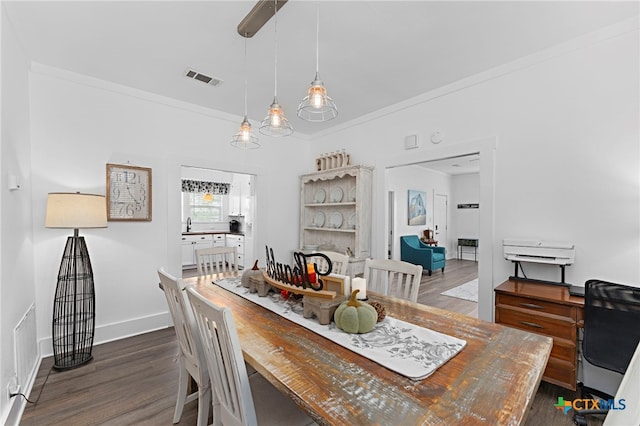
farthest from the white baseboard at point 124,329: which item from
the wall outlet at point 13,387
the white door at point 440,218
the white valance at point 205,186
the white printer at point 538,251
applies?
the white door at point 440,218

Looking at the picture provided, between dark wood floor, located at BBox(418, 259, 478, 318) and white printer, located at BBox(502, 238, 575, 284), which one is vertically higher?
white printer, located at BBox(502, 238, 575, 284)

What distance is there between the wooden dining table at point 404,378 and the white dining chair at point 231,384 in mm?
65

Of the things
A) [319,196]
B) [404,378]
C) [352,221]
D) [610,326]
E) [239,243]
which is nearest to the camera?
[404,378]

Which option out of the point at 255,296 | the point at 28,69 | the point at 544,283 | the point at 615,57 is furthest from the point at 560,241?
the point at 28,69

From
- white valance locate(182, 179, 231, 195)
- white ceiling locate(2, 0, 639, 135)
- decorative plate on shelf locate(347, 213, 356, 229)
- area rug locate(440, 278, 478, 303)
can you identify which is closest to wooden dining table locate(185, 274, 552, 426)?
white ceiling locate(2, 0, 639, 135)

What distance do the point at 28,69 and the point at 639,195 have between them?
16.7ft

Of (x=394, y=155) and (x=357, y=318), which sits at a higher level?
(x=394, y=155)

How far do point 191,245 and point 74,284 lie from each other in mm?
4272

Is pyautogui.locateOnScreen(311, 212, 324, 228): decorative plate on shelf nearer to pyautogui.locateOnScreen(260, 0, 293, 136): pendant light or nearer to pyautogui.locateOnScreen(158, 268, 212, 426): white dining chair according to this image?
pyautogui.locateOnScreen(260, 0, 293, 136): pendant light

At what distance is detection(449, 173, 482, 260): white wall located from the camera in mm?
8469

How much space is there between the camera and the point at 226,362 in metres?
1.14

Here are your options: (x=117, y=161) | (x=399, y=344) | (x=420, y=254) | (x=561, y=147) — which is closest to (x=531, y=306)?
(x=561, y=147)

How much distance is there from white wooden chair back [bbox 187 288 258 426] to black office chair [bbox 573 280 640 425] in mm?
2013

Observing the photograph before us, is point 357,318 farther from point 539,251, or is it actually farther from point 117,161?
point 117,161
